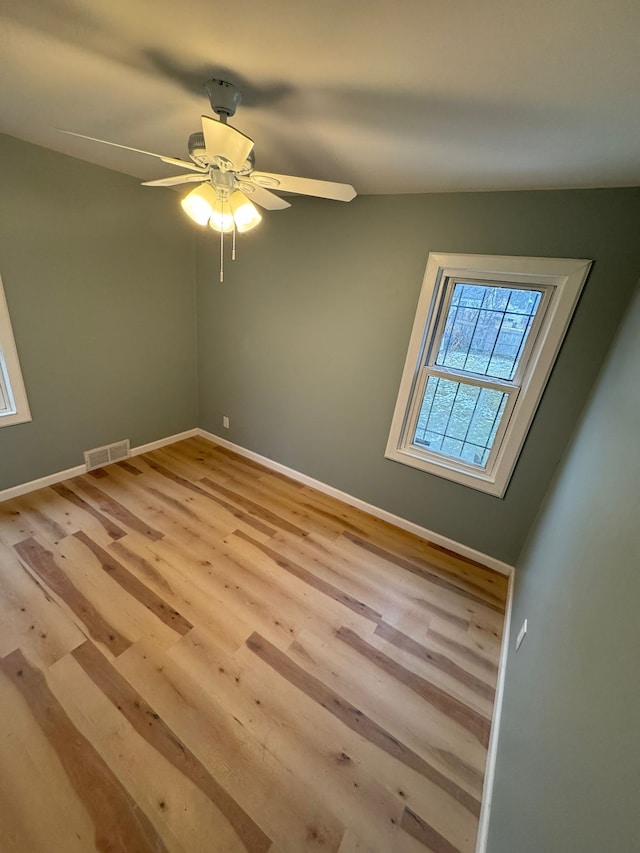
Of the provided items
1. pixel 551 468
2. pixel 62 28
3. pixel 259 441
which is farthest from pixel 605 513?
pixel 259 441

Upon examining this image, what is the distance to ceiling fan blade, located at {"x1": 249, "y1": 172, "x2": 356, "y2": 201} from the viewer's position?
1.23 meters

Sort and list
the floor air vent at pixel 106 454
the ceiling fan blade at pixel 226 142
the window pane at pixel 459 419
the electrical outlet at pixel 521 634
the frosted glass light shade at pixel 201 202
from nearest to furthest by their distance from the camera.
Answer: the ceiling fan blade at pixel 226 142, the frosted glass light shade at pixel 201 202, the electrical outlet at pixel 521 634, the window pane at pixel 459 419, the floor air vent at pixel 106 454

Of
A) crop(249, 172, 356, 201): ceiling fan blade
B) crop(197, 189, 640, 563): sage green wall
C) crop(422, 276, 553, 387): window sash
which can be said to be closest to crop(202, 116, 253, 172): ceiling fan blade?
crop(249, 172, 356, 201): ceiling fan blade

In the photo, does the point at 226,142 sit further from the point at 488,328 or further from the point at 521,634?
the point at 521,634

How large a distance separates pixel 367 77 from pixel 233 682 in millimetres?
2391

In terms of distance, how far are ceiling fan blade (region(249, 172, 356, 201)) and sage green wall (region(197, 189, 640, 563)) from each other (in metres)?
A: 0.96

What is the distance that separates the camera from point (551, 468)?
6.42ft

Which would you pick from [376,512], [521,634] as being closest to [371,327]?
[376,512]

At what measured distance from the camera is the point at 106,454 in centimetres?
289

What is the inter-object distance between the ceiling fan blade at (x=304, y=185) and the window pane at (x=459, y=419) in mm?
1365

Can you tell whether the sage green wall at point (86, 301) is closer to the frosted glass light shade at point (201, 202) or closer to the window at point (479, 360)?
the frosted glass light shade at point (201, 202)

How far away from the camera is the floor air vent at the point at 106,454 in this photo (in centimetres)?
279

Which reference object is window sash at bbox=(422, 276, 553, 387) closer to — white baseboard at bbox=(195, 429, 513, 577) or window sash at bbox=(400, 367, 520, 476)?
window sash at bbox=(400, 367, 520, 476)

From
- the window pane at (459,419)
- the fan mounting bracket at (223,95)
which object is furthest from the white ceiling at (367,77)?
the window pane at (459,419)
